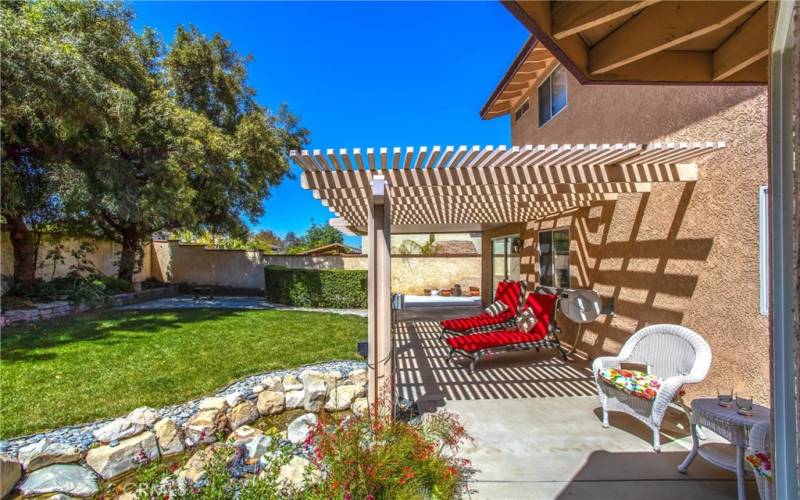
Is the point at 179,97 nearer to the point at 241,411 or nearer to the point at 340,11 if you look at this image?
the point at 340,11

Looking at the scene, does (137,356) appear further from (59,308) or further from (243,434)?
(59,308)

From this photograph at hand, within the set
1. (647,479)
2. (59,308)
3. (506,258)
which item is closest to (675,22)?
(647,479)

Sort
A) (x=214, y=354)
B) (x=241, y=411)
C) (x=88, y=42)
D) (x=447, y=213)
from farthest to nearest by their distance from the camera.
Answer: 1. (x=88, y=42)
2. (x=447, y=213)
3. (x=214, y=354)
4. (x=241, y=411)

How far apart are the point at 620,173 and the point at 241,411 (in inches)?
235

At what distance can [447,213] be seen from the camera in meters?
9.98

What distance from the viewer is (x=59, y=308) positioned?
12898 millimetres

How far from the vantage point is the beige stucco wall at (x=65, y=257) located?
1424 cm

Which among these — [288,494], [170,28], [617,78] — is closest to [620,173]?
[617,78]

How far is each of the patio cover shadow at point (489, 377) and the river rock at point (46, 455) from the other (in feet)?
13.1

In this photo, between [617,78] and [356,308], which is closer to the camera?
[617,78]

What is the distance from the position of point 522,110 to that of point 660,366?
9.22 m

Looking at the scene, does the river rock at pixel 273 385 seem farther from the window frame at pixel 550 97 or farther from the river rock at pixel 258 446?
the window frame at pixel 550 97

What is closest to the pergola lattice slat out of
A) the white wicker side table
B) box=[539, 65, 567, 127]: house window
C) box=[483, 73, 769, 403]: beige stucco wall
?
box=[483, 73, 769, 403]: beige stucco wall

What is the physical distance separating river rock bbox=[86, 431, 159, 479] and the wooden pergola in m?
→ 2.50
